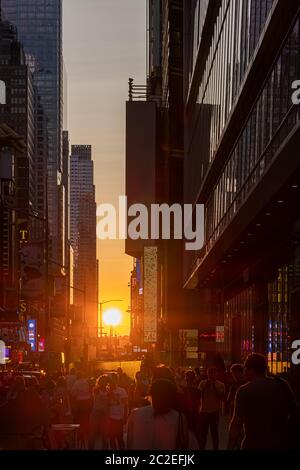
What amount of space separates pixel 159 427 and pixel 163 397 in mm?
247

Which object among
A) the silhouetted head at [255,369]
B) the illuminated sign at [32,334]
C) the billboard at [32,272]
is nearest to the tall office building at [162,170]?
the illuminated sign at [32,334]

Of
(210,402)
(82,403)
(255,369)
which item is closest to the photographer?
(255,369)

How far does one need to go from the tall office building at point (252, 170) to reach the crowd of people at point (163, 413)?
14.6ft

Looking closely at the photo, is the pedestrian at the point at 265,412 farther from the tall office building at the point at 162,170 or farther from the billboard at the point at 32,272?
the tall office building at the point at 162,170

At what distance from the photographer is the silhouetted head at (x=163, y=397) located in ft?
26.2

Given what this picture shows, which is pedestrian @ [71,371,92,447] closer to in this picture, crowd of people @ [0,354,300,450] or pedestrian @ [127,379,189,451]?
crowd of people @ [0,354,300,450]

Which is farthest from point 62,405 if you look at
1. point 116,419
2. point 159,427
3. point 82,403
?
point 159,427

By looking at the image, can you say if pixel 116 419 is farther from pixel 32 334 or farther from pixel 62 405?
pixel 32 334

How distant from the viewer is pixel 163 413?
7977mm

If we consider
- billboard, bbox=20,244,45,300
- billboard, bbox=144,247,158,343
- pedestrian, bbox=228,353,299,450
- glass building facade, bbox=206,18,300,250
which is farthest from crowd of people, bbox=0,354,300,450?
billboard, bbox=144,247,158,343

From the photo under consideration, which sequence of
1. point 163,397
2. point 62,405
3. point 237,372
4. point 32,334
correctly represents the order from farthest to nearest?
1. point 32,334
2. point 62,405
3. point 237,372
4. point 163,397

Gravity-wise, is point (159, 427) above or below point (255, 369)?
below

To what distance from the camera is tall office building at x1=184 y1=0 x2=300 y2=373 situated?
23.6m
